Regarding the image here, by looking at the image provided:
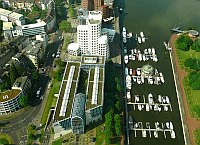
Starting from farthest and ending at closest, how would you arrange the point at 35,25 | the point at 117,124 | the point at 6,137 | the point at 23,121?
the point at 35,25, the point at 23,121, the point at 117,124, the point at 6,137

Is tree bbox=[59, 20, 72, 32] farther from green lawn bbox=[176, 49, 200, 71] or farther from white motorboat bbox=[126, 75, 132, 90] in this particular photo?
green lawn bbox=[176, 49, 200, 71]

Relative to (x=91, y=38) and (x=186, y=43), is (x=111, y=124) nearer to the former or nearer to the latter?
(x=91, y=38)

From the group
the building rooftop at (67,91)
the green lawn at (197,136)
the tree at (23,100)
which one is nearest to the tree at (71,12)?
the building rooftop at (67,91)

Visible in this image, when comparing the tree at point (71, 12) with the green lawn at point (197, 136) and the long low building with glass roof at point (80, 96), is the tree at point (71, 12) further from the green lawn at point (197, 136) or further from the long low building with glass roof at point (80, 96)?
the green lawn at point (197, 136)

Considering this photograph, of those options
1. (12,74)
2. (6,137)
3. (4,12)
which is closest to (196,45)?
(12,74)

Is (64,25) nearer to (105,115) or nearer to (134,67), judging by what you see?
(134,67)

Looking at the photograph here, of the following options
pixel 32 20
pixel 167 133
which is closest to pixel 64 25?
pixel 32 20
